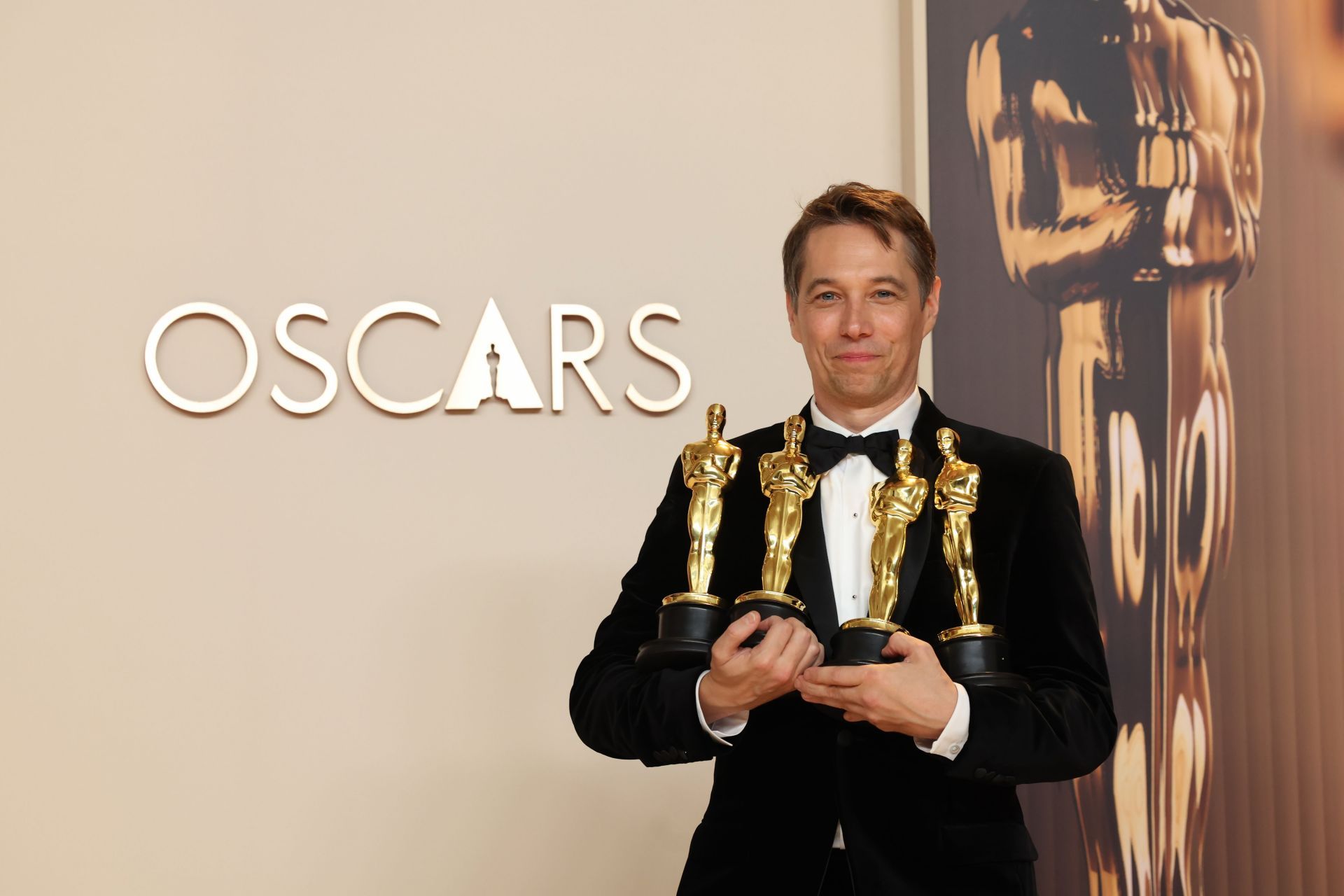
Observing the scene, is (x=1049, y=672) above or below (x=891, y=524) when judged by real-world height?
below

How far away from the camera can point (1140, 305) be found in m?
2.78

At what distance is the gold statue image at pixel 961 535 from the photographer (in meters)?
1.46

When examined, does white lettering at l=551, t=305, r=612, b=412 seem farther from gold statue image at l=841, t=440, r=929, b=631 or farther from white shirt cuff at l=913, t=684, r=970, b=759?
white shirt cuff at l=913, t=684, r=970, b=759

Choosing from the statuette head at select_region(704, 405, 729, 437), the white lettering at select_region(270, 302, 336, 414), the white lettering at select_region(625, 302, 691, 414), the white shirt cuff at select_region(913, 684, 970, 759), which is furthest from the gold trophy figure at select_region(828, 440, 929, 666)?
the white lettering at select_region(270, 302, 336, 414)

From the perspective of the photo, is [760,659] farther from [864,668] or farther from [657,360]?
[657,360]

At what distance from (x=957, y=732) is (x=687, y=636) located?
34cm

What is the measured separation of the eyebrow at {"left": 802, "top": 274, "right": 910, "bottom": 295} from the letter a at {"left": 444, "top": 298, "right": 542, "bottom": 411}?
45.0 inches

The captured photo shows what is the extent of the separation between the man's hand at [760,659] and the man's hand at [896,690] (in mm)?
28

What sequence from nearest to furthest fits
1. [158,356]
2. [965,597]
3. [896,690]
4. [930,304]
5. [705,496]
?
[896,690], [965,597], [705,496], [930,304], [158,356]

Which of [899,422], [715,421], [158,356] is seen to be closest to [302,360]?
[158,356]

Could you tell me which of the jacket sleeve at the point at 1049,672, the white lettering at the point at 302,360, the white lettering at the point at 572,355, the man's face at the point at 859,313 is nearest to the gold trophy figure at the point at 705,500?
the man's face at the point at 859,313

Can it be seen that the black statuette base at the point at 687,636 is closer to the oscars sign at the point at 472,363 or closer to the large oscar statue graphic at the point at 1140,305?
the oscars sign at the point at 472,363

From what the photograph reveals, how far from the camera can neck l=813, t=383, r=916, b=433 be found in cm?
176

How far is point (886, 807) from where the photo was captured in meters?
1.52
